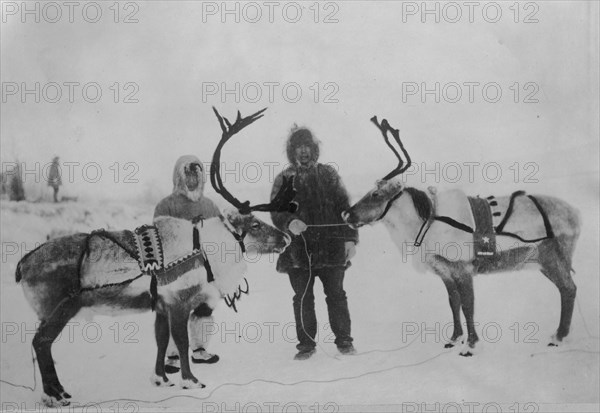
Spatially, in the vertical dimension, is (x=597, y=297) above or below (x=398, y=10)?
below

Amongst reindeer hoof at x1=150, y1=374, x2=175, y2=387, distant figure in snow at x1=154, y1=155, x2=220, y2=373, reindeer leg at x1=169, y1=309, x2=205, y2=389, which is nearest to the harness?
distant figure in snow at x1=154, y1=155, x2=220, y2=373

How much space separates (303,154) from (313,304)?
23.0 inches

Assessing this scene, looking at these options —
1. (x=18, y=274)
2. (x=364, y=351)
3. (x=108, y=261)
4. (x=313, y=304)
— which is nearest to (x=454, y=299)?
(x=364, y=351)

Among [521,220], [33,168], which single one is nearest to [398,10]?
[521,220]

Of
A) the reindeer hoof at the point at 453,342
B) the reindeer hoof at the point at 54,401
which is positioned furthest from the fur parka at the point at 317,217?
the reindeer hoof at the point at 54,401

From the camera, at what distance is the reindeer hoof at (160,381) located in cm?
275

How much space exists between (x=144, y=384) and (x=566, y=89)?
6.61 ft

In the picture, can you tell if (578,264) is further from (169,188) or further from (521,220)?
(169,188)

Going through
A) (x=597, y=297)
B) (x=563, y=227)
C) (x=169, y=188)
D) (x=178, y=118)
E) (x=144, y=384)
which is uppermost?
(x=178, y=118)

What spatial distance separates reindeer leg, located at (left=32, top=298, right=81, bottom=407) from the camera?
2.73 meters

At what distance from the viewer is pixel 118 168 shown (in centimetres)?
282

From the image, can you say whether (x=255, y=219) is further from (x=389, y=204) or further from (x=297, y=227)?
(x=389, y=204)

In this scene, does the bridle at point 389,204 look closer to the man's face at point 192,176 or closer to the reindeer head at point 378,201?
the reindeer head at point 378,201

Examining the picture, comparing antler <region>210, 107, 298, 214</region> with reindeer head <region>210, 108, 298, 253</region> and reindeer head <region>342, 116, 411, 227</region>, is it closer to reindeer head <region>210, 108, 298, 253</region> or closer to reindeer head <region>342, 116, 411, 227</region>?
reindeer head <region>210, 108, 298, 253</region>
